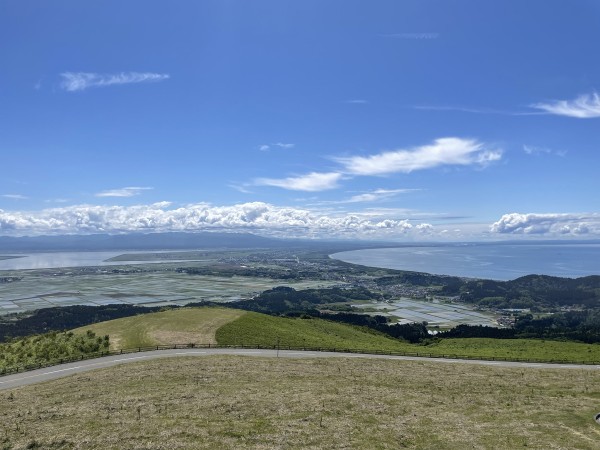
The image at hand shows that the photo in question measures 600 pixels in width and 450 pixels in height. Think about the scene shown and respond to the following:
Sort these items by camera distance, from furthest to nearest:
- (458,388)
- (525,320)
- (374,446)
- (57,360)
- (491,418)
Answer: (525,320) → (57,360) → (458,388) → (491,418) → (374,446)

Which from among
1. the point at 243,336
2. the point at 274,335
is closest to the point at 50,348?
the point at 243,336

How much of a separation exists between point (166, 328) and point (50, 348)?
18192 millimetres

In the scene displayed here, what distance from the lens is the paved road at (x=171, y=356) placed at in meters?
46.7

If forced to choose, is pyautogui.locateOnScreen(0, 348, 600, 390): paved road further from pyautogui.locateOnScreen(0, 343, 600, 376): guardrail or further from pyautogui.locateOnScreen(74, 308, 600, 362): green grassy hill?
pyautogui.locateOnScreen(74, 308, 600, 362): green grassy hill

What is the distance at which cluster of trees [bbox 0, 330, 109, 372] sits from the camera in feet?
183

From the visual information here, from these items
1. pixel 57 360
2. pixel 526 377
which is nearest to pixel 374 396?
pixel 526 377

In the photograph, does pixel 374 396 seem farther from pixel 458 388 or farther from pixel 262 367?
pixel 262 367

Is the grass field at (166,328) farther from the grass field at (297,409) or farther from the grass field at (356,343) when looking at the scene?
the grass field at (297,409)

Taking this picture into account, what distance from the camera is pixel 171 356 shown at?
55719mm

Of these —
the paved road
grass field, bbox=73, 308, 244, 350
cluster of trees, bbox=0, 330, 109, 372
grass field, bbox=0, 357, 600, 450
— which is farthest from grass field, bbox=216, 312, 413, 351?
cluster of trees, bbox=0, 330, 109, 372

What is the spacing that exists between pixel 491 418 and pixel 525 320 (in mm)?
197288

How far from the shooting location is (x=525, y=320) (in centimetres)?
19988

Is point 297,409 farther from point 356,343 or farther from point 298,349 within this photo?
point 356,343

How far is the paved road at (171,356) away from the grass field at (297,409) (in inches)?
180
